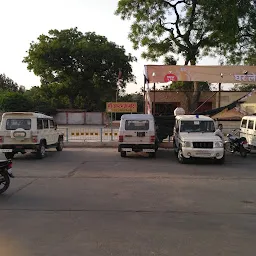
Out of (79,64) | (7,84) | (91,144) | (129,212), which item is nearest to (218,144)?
(129,212)

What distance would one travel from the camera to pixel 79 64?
50.5 m

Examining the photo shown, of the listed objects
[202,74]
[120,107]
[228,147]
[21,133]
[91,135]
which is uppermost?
[202,74]

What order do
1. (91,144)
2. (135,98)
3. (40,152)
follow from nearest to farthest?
(40,152) → (91,144) → (135,98)

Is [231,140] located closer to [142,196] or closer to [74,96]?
[142,196]

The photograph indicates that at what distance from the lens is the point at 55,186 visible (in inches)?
364

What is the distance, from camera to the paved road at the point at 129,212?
495cm

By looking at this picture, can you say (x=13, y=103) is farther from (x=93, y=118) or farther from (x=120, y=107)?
(x=120, y=107)

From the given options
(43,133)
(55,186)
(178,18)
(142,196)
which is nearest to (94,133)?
(43,133)

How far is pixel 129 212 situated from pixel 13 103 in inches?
1666

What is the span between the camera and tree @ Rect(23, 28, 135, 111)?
Answer: 49.0 metres

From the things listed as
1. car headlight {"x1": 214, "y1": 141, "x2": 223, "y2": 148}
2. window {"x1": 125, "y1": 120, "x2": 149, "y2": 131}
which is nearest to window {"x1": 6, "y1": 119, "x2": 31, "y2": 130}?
window {"x1": 125, "y1": 120, "x2": 149, "y2": 131}

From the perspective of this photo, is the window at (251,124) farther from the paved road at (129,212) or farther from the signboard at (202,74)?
the signboard at (202,74)

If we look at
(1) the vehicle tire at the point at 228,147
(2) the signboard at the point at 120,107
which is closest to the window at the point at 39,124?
(1) the vehicle tire at the point at 228,147

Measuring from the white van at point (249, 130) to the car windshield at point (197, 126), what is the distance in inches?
108
